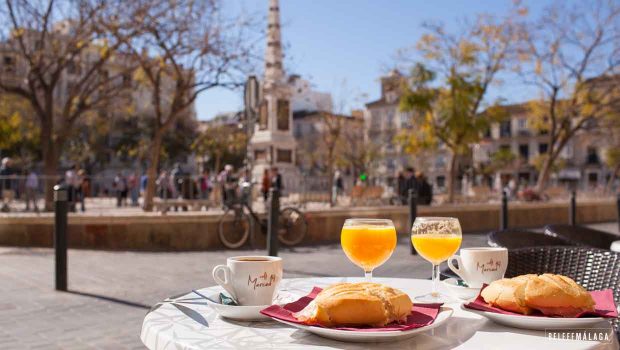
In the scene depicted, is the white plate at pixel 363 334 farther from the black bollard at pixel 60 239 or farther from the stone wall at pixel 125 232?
the stone wall at pixel 125 232

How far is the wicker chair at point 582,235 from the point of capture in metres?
4.52

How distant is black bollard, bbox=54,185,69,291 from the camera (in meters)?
7.03

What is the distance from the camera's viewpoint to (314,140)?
5909 cm

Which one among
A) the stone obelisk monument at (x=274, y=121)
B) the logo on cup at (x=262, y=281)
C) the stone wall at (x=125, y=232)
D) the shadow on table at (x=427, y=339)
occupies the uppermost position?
the stone obelisk monument at (x=274, y=121)

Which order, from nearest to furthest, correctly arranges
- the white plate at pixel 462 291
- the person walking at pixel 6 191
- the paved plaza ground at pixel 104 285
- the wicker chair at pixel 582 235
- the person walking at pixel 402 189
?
the white plate at pixel 462 291 → the wicker chair at pixel 582 235 → the paved plaza ground at pixel 104 285 → the person walking at pixel 6 191 → the person walking at pixel 402 189

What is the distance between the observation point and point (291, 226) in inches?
487

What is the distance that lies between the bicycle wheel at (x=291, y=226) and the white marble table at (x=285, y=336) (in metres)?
10.5

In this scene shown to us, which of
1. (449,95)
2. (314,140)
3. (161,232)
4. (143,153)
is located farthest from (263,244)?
(314,140)

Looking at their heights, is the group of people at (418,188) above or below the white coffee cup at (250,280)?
above

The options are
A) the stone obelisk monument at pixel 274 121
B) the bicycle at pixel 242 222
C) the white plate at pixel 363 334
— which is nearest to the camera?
the white plate at pixel 363 334

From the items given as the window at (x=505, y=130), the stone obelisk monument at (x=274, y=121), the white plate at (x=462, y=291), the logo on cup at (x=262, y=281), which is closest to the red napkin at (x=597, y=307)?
the white plate at (x=462, y=291)

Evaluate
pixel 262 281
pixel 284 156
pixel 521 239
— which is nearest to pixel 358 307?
pixel 262 281

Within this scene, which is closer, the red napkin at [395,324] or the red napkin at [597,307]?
the red napkin at [395,324]

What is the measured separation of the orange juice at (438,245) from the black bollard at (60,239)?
595cm
